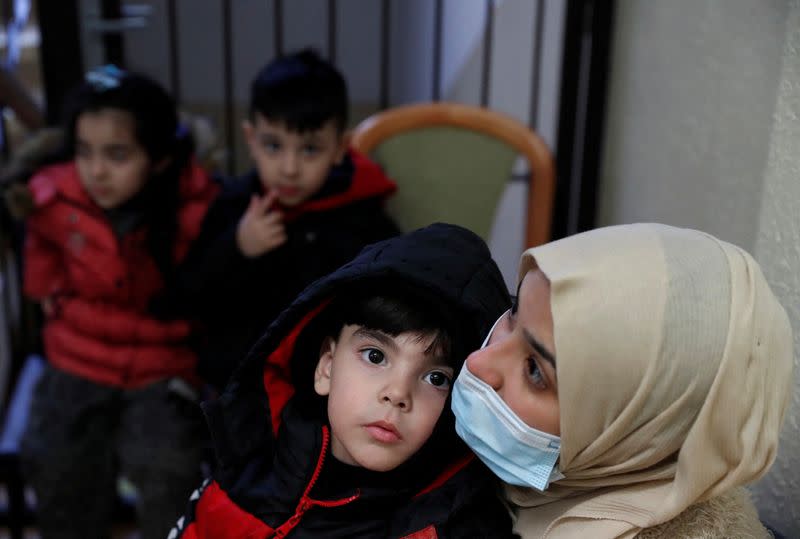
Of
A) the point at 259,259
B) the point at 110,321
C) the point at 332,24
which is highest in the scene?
the point at 332,24

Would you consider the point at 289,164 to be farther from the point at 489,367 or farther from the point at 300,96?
the point at 489,367

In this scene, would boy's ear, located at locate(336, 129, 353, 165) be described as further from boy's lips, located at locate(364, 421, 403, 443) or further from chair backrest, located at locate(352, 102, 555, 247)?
boy's lips, located at locate(364, 421, 403, 443)

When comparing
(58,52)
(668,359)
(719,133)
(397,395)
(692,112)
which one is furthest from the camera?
(58,52)

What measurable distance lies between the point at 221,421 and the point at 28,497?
1.84m

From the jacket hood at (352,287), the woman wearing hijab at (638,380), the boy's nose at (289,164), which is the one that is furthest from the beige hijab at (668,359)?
the boy's nose at (289,164)

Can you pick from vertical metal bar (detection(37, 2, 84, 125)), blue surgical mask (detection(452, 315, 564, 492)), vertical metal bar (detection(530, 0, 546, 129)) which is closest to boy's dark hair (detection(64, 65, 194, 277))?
vertical metal bar (detection(37, 2, 84, 125))

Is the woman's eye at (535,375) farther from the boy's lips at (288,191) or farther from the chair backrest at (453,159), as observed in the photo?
the chair backrest at (453,159)

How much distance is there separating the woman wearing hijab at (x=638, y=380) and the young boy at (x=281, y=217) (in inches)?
44.9

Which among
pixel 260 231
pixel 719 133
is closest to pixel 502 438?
pixel 719 133

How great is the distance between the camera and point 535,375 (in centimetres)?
118

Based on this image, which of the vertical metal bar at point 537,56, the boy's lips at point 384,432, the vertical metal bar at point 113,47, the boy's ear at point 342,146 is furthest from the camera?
the vertical metal bar at point 113,47

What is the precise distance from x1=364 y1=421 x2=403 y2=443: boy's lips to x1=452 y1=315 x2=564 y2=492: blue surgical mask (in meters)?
0.09

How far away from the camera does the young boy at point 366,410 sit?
1.32 meters

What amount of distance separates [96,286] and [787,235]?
1.60 meters
